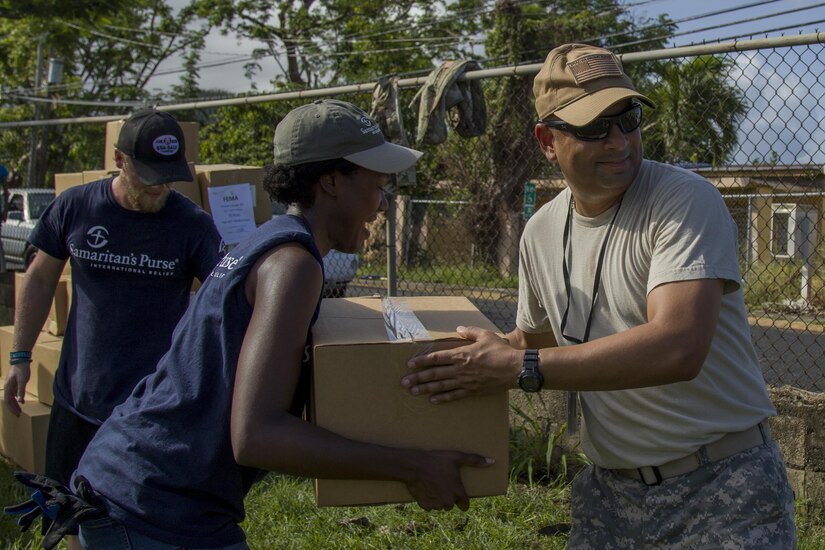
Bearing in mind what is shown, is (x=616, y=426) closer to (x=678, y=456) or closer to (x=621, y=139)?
(x=678, y=456)

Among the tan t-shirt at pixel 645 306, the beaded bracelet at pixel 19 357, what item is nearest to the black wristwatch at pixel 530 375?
the tan t-shirt at pixel 645 306

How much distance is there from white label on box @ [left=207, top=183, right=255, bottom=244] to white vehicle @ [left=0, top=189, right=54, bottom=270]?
1256 centimetres

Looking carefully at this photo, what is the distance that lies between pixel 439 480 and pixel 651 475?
667mm

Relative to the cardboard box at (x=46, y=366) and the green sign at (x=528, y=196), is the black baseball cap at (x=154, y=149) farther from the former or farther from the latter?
the green sign at (x=528, y=196)

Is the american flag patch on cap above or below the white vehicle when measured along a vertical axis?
above

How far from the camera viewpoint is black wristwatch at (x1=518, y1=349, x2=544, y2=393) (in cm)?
206

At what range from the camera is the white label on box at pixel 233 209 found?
202 inches

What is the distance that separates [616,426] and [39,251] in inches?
105

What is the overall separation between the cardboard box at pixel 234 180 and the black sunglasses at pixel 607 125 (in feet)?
9.86

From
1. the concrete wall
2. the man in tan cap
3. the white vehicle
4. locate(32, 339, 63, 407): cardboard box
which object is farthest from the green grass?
the white vehicle

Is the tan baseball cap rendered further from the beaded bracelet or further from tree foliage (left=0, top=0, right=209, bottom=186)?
tree foliage (left=0, top=0, right=209, bottom=186)

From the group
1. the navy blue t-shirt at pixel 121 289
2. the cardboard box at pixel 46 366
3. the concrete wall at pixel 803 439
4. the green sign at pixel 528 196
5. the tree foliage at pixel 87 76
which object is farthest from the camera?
the tree foliage at pixel 87 76

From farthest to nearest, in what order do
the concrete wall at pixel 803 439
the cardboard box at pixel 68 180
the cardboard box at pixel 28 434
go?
the cardboard box at pixel 68 180, the cardboard box at pixel 28 434, the concrete wall at pixel 803 439

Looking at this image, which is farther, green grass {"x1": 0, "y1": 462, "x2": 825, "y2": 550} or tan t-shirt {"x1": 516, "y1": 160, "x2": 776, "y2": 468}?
green grass {"x1": 0, "y1": 462, "x2": 825, "y2": 550}
